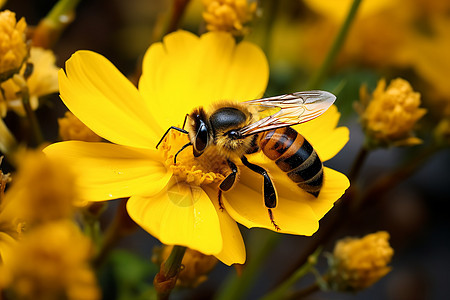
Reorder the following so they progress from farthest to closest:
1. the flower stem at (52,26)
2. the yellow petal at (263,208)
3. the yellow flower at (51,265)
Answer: the flower stem at (52,26)
the yellow petal at (263,208)
the yellow flower at (51,265)

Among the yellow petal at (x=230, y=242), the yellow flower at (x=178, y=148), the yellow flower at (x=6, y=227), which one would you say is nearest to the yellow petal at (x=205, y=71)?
the yellow flower at (x=178, y=148)

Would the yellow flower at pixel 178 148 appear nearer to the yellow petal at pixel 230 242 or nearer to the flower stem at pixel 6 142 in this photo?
the yellow petal at pixel 230 242

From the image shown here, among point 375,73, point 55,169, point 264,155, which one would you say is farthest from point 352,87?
point 55,169

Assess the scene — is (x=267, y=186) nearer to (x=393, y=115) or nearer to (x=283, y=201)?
(x=283, y=201)

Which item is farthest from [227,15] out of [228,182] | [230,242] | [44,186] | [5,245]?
[44,186]

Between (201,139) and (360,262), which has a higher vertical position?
(201,139)

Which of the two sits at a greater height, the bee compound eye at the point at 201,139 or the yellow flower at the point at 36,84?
the bee compound eye at the point at 201,139

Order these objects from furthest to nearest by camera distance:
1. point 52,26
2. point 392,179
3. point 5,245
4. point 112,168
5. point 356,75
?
1. point 356,75
2. point 392,179
3. point 52,26
4. point 112,168
5. point 5,245
